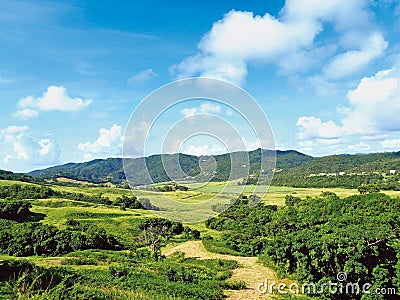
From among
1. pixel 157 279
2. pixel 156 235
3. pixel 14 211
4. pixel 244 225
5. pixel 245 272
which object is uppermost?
pixel 14 211

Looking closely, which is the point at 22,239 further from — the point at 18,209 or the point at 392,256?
the point at 392,256

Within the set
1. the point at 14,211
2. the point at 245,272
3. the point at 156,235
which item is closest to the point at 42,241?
the point at 156,235

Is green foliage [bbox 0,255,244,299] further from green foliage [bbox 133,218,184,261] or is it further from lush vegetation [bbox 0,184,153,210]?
lush vegetation [bbox 0,184,153,210]

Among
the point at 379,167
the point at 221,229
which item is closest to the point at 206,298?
the point at 221,229

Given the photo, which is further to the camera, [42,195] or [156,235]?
[42,195]

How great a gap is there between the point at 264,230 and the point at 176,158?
141 feet

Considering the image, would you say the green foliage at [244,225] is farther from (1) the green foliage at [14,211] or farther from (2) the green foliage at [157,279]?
(1) the green foliage at [14,211]

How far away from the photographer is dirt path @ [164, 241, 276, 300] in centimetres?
1770

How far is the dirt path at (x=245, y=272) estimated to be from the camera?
697 inches

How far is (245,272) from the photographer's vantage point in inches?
921

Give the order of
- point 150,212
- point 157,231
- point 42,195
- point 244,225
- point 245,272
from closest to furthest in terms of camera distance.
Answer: point 245,272 < point 150,212 < point 157,231 < point 244,225 < point 42,195

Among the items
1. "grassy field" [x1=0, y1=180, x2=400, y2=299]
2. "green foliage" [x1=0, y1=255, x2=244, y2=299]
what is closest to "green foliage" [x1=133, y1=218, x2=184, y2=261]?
"grassy field" [x1=0, y1=180, x2=400, y2=299]

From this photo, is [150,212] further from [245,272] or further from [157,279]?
[157,279]

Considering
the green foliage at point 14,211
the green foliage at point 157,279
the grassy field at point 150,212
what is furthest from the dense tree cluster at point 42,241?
the green foliage at point 14,211
